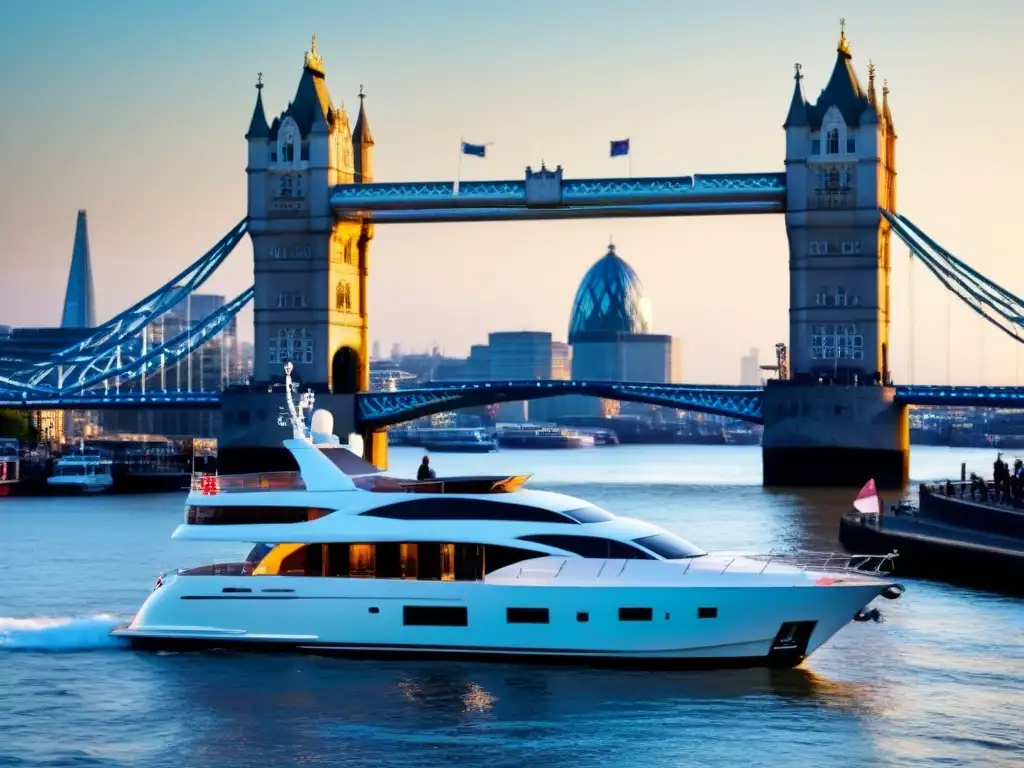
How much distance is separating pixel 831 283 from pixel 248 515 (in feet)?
193

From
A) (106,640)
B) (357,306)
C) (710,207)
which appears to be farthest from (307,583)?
(357,306)

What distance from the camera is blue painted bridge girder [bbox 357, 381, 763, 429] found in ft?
287

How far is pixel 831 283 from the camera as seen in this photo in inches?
3295

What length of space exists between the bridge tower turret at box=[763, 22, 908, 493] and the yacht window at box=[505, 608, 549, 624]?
2185 inches

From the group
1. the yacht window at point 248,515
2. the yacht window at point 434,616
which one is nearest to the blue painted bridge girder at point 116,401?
the yacht window at point 248,515

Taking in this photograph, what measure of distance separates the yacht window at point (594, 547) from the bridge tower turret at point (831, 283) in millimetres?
54882

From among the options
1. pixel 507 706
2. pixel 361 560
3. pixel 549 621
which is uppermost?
pixel 361 560

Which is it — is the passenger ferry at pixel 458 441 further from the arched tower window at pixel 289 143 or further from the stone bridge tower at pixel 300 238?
the arched tower window at pixel 289 143

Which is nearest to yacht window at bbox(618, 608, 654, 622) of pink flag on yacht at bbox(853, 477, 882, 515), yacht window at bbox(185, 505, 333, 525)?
yacht window at bbox(185, 505, 333, 525)

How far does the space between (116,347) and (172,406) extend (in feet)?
13.6

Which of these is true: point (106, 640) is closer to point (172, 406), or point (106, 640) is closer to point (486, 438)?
point (172, 406)

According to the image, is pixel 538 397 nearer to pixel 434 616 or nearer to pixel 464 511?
pixel 464 511

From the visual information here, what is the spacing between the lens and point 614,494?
77.8 m

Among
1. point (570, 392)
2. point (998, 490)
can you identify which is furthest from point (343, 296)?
point (998, 490)
